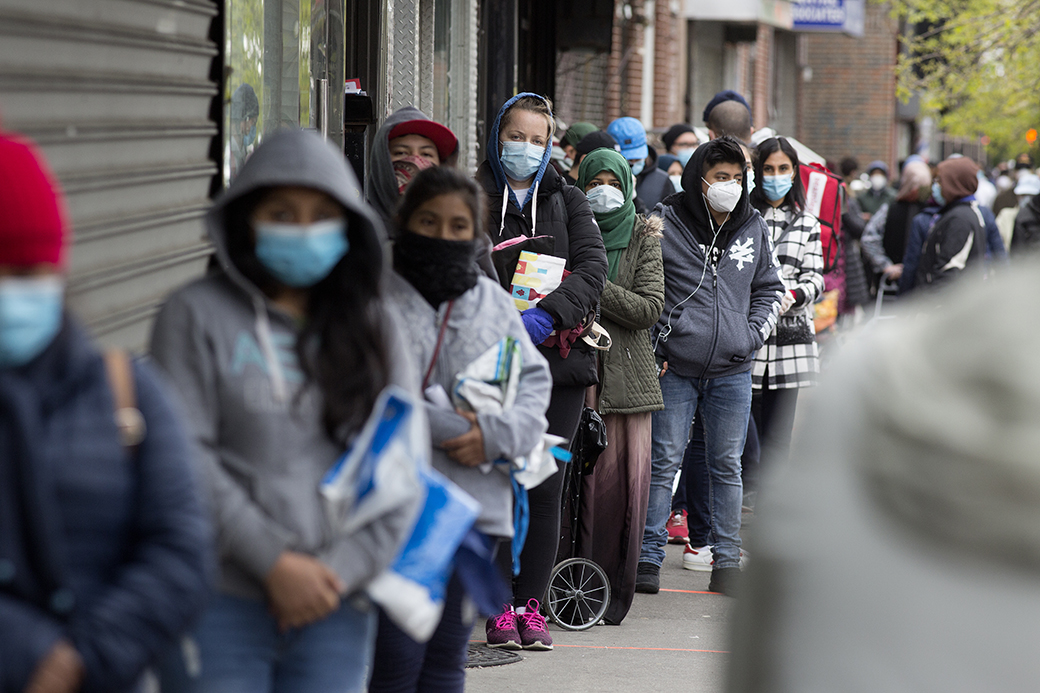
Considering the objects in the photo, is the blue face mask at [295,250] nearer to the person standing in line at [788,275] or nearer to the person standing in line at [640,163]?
the person standing in line at [788,275]

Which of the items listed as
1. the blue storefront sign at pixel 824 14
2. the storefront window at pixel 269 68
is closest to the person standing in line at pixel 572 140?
the storefront window at pixel 269 68

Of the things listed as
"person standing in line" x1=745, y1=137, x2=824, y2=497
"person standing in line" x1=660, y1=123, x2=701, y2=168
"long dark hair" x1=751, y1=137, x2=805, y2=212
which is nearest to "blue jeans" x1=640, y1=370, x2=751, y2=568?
"person standing in line" x1=745, y1=137, x2=824, y2=497

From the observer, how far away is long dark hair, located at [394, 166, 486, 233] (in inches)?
144

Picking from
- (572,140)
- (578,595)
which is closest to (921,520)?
(578,595)

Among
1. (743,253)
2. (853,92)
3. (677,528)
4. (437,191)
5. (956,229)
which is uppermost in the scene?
(853,92)

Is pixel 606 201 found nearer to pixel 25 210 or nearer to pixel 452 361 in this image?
pixel 452 361

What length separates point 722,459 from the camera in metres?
6.71

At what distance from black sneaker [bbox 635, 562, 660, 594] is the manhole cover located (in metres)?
1.32

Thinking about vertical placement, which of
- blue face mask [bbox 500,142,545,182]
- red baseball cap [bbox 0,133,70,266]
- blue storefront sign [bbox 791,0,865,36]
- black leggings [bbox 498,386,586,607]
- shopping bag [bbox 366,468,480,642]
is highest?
blue storefront sign [bbox 791,0,865,36]

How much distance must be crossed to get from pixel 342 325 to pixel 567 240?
2.77m

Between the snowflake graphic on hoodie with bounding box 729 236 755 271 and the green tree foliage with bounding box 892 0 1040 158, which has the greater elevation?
the green tree foliage with bounding box 892 0 1040 158

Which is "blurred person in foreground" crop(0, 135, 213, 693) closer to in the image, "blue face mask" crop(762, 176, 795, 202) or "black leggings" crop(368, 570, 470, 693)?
"black leggings" crop(368, 570, 470, 693)

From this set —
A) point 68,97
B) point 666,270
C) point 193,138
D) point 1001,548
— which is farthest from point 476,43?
point 1001,548

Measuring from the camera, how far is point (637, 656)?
5.75 metres
